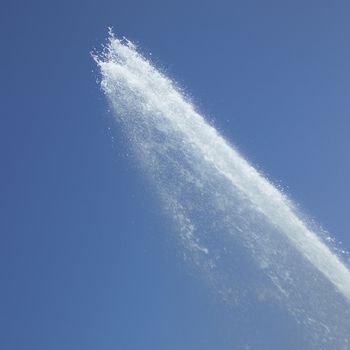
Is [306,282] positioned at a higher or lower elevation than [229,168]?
lower

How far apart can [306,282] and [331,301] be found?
1.80 metres

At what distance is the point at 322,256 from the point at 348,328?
4.22 m

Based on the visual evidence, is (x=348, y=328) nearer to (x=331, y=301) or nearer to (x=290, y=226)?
(x=331, y=301)

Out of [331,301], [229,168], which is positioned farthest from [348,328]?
[229,168]

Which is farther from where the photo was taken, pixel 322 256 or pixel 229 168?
pixel 229 168

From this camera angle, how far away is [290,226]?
136 ft

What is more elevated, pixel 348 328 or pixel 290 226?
pixel 290 226

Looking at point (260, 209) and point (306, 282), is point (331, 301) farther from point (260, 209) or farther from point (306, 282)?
point (260, 209)

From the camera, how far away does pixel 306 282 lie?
40.5m

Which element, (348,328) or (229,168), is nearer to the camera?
(348,328)

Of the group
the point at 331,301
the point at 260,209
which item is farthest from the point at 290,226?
the point at 331,301

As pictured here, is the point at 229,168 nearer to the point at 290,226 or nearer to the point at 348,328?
the point at 290,226

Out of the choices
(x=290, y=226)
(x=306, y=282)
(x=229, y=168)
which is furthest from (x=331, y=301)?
(x=229, y=168)

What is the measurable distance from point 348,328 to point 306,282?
11.0ft
